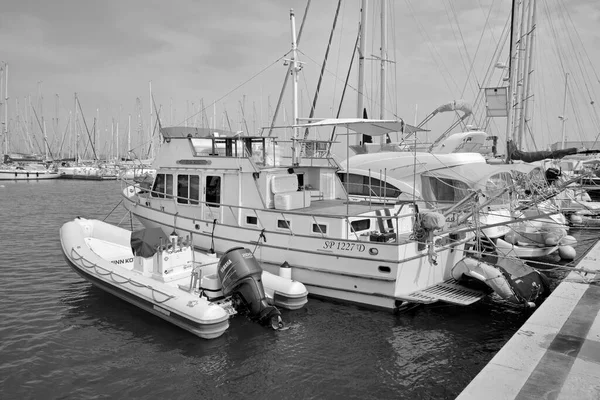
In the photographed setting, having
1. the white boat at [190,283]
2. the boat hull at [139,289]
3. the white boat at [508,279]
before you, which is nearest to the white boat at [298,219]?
the white boat at [508,279]

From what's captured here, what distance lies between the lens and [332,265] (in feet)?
33.9

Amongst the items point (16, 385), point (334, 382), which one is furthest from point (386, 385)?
point (16, 385)

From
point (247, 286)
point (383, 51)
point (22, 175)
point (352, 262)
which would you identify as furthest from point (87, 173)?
point (352, 262)

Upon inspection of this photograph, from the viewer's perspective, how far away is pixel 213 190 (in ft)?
41.6

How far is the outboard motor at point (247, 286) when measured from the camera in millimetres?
8953

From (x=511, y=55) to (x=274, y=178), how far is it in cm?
1286

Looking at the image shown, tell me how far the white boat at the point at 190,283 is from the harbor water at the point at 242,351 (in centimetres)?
35

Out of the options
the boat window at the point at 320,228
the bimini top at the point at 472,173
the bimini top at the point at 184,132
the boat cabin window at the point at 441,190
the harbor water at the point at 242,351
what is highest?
the bimini top at the point at 184,132

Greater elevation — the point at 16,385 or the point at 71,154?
the point at 71,154

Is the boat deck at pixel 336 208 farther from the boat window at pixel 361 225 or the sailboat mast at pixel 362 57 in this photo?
the sailboat mast at pixel 362 57

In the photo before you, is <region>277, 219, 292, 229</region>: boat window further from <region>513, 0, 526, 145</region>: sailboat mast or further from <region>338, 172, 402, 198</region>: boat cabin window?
<region>513, 0, 526, 145</region>: sailboat mast

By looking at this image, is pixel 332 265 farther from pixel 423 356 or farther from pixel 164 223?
pixel 164 223

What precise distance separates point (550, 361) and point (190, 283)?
6.74 m

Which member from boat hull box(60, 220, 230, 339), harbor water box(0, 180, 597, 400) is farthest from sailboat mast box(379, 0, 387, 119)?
boat hull box(60, 220, 230, 339)
